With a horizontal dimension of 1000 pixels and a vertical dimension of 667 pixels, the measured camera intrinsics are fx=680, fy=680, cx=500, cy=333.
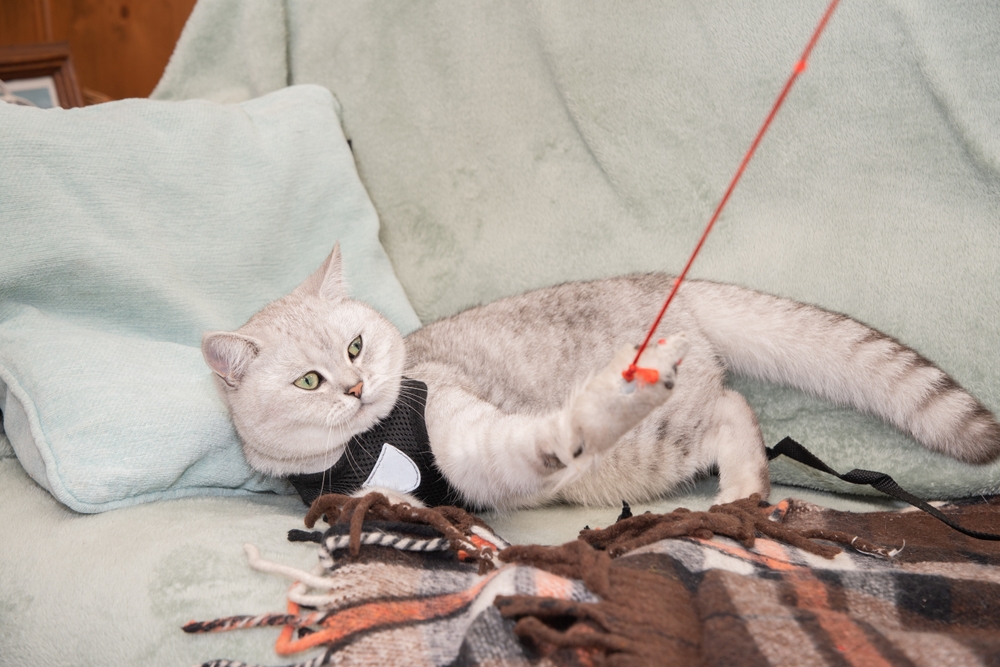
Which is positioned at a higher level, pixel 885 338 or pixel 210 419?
pixel 885 338

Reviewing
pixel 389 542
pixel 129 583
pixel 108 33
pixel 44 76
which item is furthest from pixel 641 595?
pixel 108 33

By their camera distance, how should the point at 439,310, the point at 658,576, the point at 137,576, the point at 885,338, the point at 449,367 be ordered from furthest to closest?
the point at 439,310
the point at 449,367
the point at 885,338
the point at 137,576
the point at 658,576

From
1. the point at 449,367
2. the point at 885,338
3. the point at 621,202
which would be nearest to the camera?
the point at 885,338

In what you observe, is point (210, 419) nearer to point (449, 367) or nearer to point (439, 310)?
point (449, 367)

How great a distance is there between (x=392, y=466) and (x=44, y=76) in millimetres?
2291

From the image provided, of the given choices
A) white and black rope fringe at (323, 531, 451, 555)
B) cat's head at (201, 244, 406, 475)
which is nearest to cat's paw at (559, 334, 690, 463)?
white and black rope fringe at (323, 531, 451, 555)

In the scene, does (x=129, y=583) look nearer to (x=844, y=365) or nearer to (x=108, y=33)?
(x=844, y=365)

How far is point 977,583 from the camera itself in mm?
904

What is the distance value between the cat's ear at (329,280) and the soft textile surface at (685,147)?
1.38ft

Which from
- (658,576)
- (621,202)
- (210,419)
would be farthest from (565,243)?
(658,576)

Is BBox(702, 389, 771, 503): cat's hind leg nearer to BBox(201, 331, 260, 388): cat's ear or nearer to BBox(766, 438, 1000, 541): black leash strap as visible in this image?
BBox(766, 438, 1000, 541): black leash strap

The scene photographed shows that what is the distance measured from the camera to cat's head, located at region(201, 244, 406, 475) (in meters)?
1.35

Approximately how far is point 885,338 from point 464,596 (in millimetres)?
994

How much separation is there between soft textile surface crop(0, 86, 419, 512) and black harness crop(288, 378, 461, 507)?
0.83 ft
